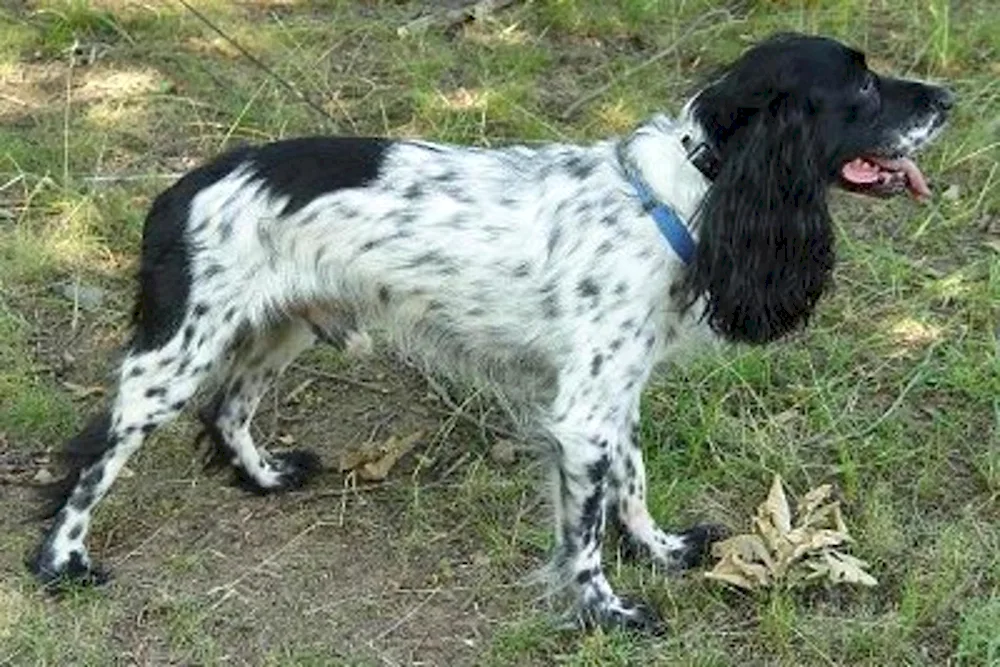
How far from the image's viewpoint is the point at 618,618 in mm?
4441

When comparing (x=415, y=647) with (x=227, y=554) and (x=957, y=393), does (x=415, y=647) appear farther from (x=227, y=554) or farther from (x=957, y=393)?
(x=957, y=393)

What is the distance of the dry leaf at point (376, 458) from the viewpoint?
5.08m

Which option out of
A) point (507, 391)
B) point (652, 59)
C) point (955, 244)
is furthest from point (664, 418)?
point (652, 59)

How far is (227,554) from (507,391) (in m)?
0.86

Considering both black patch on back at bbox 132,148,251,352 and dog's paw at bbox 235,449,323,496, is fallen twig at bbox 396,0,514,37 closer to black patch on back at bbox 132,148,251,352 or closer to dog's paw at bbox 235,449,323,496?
dog's paw at bbox 235,449,323,496

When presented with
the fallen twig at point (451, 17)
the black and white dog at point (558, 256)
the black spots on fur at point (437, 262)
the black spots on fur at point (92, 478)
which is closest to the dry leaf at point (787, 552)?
the black and white dog at point (558, 256)

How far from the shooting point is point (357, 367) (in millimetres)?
5594

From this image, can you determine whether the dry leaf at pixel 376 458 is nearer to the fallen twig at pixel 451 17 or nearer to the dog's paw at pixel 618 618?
the dog's paw at pixel 618 618

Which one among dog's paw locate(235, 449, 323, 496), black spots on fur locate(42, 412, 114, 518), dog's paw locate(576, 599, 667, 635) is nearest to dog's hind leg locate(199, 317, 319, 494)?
dog's paw locate(235, 449, 323, 496)

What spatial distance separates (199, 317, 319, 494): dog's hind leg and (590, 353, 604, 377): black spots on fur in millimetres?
920

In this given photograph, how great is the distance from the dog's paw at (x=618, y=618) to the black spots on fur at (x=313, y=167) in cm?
120

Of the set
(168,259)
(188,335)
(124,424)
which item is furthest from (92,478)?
(168,259)

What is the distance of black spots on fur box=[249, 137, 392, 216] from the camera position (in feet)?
14.6

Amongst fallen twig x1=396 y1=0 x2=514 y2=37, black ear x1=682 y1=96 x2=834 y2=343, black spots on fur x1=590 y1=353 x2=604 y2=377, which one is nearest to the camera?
black ear x1=682 y1=96 x2=834 y2=343
